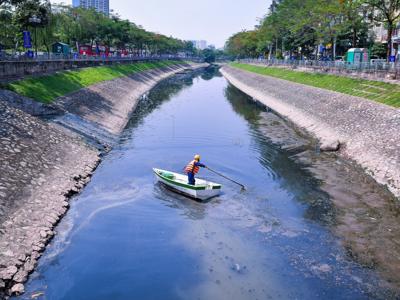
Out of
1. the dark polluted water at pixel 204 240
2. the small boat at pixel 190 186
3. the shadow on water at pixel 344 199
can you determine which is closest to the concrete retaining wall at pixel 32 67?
the dark polluted water at pixel 204 240

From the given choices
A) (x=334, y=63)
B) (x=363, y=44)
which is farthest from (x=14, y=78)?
(x=363, y=44)

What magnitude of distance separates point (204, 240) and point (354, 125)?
73.8ft

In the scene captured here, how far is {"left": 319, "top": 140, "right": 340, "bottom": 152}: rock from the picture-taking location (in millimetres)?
34375

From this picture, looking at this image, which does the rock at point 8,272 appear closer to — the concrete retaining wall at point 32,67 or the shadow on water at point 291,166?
the shadow on water at point 291,166

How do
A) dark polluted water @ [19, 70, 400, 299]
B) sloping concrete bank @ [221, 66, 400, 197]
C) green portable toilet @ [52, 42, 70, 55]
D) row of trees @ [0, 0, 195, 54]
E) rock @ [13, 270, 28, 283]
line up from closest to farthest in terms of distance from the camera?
rock @ [13, 270, 28, 283], dark polluted water @ [19, 70, 400, 299], sloping concrete bank @ [221, 66, 400, 197], row of trees @ [0, 0, 195, 54], green portable toilet @ [52, 42, 70, 55]

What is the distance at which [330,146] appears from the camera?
113ft

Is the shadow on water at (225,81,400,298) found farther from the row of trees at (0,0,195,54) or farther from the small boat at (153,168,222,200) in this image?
the row of trees at (0,0,195,54)

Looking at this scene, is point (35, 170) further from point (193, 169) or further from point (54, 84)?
point (54, 84)

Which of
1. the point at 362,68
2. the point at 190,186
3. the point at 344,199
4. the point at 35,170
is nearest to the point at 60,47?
the point at 362,68

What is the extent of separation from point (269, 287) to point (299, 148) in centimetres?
2219

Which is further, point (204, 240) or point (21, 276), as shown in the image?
point (204, 240)

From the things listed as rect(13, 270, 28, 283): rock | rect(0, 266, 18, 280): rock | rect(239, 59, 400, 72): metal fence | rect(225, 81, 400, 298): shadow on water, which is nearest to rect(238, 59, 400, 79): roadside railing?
rect(239, 59, 400, 72): metal fence

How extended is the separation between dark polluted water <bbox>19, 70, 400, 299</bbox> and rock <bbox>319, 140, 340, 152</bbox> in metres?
2.64

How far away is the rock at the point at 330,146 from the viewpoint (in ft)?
113
